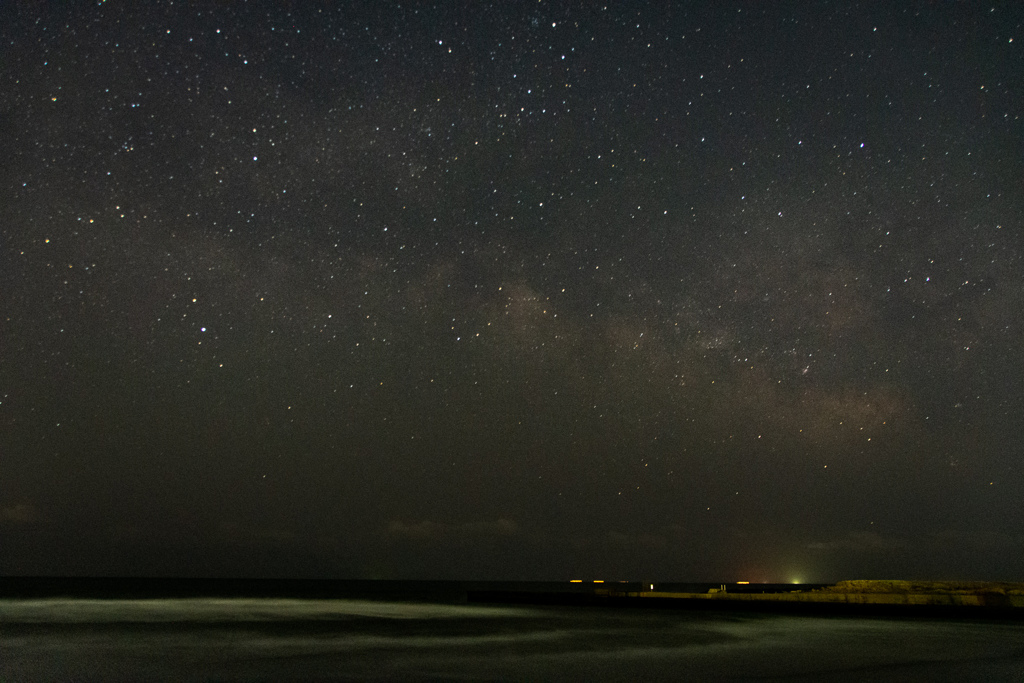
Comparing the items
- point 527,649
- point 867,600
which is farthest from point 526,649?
point 867,600

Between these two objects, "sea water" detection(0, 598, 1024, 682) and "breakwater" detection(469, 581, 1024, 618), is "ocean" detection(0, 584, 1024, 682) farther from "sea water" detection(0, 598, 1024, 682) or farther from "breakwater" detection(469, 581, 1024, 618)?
"breakwater" detection(469, 581, 1024, 618)

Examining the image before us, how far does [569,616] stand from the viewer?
111 ft

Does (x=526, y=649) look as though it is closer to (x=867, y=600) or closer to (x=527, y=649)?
(x=527, y=649)

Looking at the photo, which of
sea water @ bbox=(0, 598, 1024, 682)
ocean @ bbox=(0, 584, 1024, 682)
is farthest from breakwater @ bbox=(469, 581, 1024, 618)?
sea water @ bbox=(0, 598, 1024, 682)

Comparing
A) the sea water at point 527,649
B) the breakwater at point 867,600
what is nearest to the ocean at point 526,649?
the sea water at point 527,649

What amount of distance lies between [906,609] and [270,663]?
24162 millimetres

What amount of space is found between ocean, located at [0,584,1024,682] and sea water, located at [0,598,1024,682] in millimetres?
47

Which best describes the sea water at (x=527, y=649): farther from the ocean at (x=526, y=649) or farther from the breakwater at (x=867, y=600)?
the breakwater at (x=867, y=600)

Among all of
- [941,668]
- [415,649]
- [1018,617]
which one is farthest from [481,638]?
[1018,617]

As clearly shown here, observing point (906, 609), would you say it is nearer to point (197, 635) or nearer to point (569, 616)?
point (569, 616)

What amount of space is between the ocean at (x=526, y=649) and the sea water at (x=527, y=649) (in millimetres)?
47

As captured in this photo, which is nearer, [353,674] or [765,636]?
[353,674]

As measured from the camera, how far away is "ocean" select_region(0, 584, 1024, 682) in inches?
622

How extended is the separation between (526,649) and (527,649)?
26 mm
